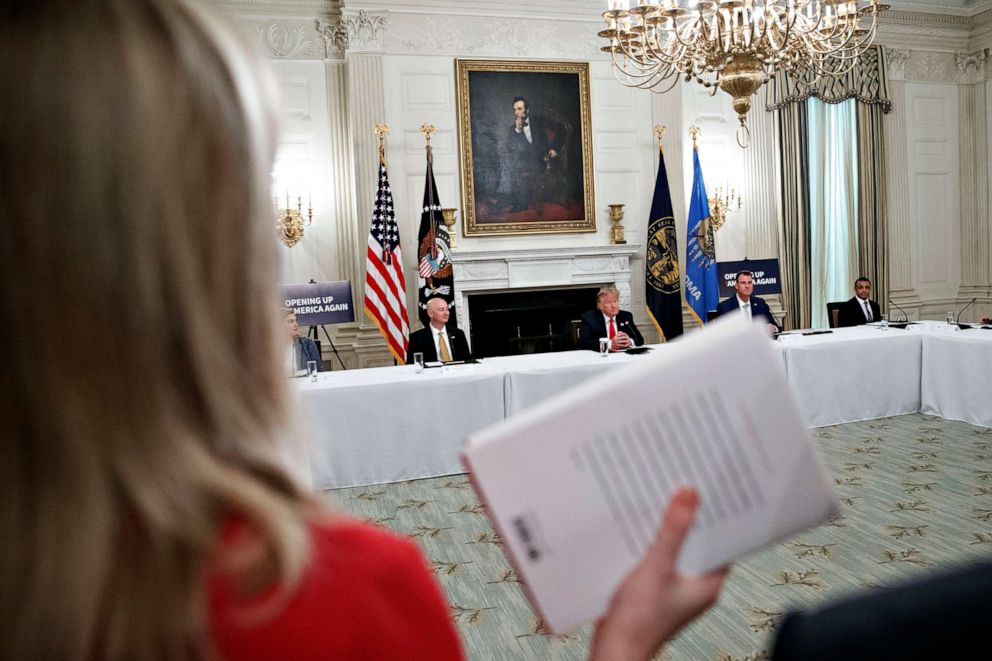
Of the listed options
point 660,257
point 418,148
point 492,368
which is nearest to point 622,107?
point 660,257

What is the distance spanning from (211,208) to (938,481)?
4.98m

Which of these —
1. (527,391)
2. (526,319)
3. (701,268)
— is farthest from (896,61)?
(527,391)

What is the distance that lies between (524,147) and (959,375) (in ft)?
15.5

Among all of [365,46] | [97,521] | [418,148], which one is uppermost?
[365,46]

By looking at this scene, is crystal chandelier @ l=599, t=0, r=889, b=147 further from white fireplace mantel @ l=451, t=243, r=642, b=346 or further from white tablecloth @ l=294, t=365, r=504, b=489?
white fireplace mantel @ l=451, t=243, r=642, b=346

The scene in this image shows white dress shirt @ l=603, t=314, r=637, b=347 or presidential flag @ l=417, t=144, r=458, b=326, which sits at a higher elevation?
presidential flag @ l=417, t=144, r=458, b=326

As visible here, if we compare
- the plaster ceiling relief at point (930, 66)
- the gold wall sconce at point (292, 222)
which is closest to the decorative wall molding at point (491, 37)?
the gold wall sconce at point (292, 222)

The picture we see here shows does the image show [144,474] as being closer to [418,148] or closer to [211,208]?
[211,208]

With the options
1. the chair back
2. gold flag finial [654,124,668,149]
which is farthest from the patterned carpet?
gold flag finial [654,124,668,149]

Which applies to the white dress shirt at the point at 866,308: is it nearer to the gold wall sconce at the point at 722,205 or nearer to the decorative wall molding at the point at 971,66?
the gold wall sconce at the point at 722,205

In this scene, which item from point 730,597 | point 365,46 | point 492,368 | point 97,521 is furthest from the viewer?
point 365,46

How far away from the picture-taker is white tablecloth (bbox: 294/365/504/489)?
4.95 metres

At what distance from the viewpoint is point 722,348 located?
32.2 inches

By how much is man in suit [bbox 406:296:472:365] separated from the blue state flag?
2848mm
